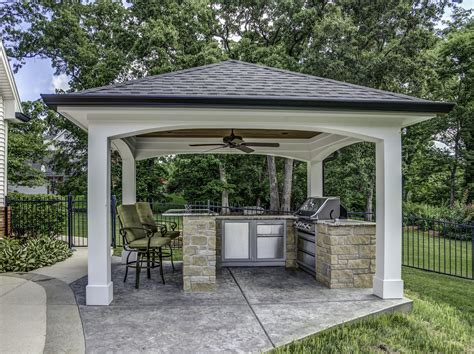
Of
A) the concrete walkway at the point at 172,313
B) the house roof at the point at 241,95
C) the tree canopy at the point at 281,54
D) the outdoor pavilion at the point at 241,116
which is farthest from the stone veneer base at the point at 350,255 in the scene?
the tree canopy at the point at 281,54

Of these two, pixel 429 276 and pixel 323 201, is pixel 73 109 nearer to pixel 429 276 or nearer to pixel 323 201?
pixel 323 201

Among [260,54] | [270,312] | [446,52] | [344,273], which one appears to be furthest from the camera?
[446,52]

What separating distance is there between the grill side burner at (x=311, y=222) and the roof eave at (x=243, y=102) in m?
2.11

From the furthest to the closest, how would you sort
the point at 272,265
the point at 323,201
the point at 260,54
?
the point at 260,54
the point at 272,265
the point at 323,201

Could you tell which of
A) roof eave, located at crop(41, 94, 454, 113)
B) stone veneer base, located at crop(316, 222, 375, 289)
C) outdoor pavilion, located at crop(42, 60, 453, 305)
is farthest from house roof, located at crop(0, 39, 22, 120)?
stone veneer base, located at crop(316, 222, 375, 289)

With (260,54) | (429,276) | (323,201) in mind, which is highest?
(260,54)

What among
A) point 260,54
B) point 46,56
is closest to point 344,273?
point 260,54

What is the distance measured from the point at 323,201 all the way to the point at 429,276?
9.36 feet

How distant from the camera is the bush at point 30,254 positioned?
6.60 m

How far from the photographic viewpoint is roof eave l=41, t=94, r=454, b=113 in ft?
13.9

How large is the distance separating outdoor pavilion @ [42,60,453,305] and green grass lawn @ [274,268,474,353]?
57cm

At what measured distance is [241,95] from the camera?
15.0 ft

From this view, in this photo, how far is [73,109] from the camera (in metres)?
4.33

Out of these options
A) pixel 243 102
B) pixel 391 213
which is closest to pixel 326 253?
pixel 391 213
